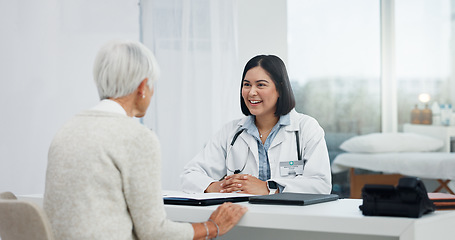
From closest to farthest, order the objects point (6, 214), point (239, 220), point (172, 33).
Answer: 1. point (6, 214)
2. point (239, 220)
3. point (172, 33)

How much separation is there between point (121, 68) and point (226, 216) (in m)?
0.56

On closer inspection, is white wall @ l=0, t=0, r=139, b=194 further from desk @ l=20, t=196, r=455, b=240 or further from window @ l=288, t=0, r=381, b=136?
desk @ l=20, t=196, r=455, b=240

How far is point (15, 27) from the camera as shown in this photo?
3592 millimetres

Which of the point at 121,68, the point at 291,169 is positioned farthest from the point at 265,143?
the point at 121,68

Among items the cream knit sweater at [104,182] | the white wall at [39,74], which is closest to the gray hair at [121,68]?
the cream knit sweater at [104,182]

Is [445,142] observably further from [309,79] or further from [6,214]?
[6,214]

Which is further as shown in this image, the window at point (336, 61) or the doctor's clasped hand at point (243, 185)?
the window at point (336, 61)

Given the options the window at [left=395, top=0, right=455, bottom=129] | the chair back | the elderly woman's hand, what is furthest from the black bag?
the window at [left=395, top=0, right=455, bottom=129]

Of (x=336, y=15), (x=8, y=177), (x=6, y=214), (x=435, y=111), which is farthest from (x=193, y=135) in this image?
(x=6, y=214)

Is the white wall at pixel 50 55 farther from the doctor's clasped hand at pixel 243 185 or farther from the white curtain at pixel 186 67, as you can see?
the doctor's clasped hand at pixel 243 185

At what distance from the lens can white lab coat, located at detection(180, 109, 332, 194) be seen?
260 centimetres

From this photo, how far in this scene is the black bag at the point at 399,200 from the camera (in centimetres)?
152

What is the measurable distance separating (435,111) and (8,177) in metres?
3.69

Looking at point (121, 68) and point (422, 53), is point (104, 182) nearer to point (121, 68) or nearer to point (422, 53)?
point (121, 68)
